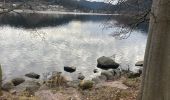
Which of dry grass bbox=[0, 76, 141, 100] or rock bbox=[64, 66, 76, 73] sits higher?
dry grass bbox=[0, 76, 141, 100]

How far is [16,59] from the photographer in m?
35.5

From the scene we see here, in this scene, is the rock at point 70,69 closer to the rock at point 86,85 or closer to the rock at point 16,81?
the rock at point 16,81

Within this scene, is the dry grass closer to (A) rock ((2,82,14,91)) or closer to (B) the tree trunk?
(A) rock ((2,82,14,91))

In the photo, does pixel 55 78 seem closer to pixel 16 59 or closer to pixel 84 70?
pixel 84 70

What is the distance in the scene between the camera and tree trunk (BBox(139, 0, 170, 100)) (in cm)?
805

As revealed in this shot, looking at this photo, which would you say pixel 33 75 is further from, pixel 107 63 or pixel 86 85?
pixel 107 63

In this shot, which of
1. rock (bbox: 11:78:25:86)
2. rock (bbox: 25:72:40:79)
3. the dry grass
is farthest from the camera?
rock (bbox: 25:72:40:79)

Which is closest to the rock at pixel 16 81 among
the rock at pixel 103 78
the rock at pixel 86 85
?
the rock at pixel 103 78

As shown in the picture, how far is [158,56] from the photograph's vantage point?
8.17m

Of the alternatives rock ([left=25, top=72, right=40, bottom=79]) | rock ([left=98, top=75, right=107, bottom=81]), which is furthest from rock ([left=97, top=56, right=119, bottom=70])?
rock ([left=25, top=72, right=40, bottom=79])

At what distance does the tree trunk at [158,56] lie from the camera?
26.4 feet

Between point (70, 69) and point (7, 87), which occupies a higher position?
point (7, 87)

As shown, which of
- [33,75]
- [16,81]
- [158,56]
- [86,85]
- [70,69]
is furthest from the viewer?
[70,69]

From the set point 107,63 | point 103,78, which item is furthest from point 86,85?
point 107,63
